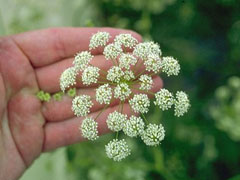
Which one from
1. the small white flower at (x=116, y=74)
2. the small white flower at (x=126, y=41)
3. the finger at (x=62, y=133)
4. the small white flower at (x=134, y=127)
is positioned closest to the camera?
the small white flower at (x=134, y=127)

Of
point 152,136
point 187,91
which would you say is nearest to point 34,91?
point 152,136

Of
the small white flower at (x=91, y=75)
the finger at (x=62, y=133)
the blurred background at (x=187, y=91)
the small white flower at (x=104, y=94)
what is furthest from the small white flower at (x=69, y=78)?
the blurred background at (x=187, y=91)

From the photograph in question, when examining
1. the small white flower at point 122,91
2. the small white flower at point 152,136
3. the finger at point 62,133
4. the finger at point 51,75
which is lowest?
the finger at point 62,133

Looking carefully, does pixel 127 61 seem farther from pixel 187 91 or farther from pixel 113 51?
pixel 187 91

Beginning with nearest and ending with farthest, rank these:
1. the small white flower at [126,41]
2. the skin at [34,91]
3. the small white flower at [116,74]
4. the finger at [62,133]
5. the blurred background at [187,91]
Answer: the small white flower at [116,74] → the small white flower at [126,41] → the skin at [34,91] → the finger at [62,133] → the blurred background at [187,91]

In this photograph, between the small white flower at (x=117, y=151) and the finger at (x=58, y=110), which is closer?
the small white flower at (x=117, y=151)

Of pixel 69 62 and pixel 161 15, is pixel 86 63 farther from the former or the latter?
pixel 161 15

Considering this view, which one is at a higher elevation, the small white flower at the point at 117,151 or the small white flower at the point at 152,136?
the small white flower at the point at 152,136

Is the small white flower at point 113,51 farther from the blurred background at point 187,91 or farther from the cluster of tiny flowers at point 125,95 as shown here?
the blurred background at point 187,91

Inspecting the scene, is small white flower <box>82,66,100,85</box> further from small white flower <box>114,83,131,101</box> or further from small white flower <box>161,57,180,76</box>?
small white flower <box>161,57,180,76</box>
